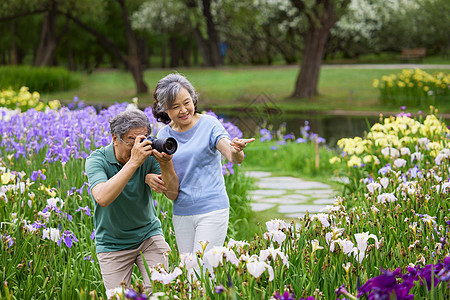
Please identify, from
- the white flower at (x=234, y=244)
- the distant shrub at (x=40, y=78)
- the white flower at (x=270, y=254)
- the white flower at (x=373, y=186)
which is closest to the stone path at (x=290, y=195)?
the white flower at (x=373, y=186)

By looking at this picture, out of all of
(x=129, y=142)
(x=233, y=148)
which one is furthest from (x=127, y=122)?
(x=233, y=148)

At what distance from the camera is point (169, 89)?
3.01 metres

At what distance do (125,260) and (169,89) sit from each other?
3.07 ft

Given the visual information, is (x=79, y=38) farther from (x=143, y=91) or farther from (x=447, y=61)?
(x=447, y=61)

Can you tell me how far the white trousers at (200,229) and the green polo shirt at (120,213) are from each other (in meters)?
0.22

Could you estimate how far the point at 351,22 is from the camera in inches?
1206

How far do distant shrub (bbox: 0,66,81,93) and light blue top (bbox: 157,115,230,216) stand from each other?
16856 mm

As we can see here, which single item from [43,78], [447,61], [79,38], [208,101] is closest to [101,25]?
[79,38]

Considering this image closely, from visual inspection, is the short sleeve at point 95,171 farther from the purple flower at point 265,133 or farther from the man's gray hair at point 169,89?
the purple flower at point 265,133

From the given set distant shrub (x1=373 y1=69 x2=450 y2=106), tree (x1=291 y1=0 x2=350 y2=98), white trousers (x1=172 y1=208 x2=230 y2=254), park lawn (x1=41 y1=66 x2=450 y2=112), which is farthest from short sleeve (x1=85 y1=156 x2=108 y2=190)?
distant shrub (x1=373 y1=69 x2=450 y2=106)

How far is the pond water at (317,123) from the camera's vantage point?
11.0 metres

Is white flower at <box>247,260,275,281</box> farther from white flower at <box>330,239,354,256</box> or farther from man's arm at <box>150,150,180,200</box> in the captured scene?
man's arm at <box>150,150,180,200</box>

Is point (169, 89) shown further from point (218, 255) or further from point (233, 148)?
point (218, 255)

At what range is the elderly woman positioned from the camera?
10.0 ft
